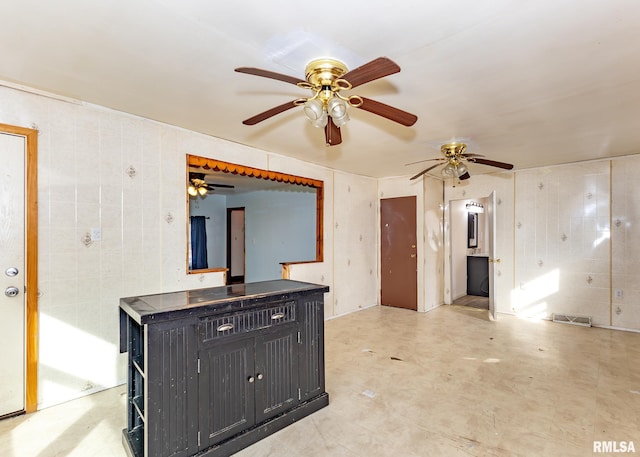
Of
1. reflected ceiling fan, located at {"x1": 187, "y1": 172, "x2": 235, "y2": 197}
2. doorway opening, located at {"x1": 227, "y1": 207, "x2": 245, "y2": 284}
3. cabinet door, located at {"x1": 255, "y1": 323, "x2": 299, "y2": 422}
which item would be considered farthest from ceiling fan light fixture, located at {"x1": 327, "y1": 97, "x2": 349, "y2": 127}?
doorway opening, located at {"x1": 227, "y1": 207, "x2": 245, "y2": 284}

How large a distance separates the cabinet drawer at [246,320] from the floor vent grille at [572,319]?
4521mm

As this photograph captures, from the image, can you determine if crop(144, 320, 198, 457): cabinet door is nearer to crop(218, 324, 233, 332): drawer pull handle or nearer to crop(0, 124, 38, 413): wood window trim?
crop(218, 324, 233, 332): drawer pull handle

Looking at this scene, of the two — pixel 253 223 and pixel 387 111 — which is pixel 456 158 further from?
pixel 253 223

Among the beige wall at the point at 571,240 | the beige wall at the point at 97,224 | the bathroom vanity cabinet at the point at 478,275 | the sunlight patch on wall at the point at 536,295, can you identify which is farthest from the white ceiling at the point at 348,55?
the bathroom vanity cabinet at the point at 478,275

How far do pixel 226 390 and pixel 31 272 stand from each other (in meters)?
1.75

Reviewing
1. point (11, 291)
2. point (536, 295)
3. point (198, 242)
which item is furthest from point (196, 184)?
point (536, 295)

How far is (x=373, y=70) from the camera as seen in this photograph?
1.57m

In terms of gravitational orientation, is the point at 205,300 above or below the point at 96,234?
below

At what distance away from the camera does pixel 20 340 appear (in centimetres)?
236

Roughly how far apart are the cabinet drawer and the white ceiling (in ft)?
5.09

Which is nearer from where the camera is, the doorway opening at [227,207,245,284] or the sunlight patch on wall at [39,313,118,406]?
the sunlight patch on wall at [39,313,118,406]

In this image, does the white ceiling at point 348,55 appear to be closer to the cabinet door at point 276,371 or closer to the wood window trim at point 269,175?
the wood window trim at point 269,175

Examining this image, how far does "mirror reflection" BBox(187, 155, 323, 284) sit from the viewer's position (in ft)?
18.8

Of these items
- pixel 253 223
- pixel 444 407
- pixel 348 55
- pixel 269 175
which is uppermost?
pixel 348 55
